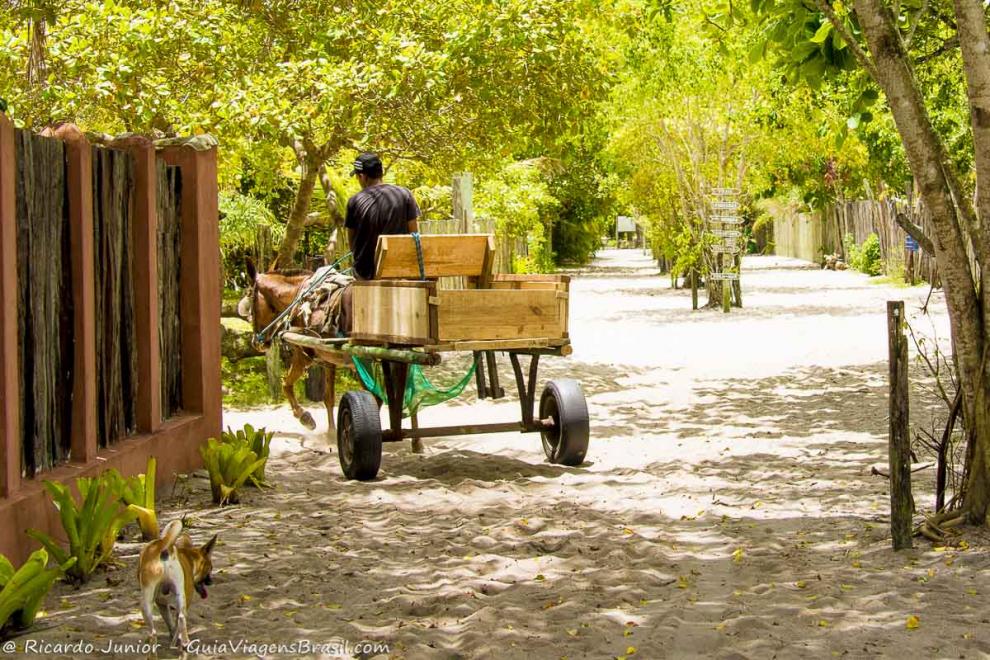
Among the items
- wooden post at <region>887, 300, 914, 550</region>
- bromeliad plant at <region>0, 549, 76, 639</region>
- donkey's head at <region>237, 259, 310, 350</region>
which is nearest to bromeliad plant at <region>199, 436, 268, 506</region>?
bromeliad plant at <region>0, 549, 76, 639</region>

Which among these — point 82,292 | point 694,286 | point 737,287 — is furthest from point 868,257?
point 82,292

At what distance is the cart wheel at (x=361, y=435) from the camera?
8594 mm

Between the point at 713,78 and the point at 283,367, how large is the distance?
1156 centimetres

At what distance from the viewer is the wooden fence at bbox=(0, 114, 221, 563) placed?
6020 mm

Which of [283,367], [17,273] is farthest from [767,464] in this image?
[283,367]

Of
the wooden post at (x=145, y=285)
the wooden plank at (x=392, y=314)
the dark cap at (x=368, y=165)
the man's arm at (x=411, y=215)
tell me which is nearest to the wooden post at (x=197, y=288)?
the wooden post at (x=145, y=285)

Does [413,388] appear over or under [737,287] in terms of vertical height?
under

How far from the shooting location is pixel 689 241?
1046 inches

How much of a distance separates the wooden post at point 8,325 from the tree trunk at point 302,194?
7859mm

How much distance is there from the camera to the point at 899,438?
20.7 feet

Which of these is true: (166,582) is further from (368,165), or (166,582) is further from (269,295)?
(269,295)

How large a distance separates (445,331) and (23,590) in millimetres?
3671

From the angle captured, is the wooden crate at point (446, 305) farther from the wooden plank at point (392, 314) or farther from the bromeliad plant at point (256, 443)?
the bromeliad plant at point (256, 443)

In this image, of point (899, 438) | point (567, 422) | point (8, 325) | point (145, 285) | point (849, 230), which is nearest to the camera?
point (8, 325)
